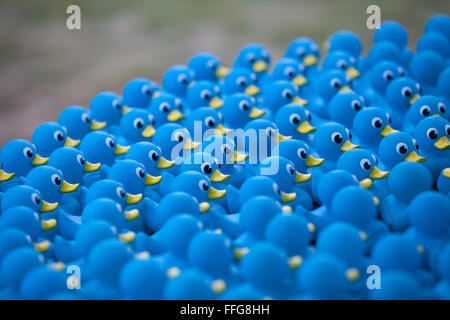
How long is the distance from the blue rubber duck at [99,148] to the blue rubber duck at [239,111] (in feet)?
1.37

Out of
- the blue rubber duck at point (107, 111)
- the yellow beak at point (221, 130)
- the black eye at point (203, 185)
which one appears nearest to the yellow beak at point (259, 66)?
the yellow beak at point (221, 130)

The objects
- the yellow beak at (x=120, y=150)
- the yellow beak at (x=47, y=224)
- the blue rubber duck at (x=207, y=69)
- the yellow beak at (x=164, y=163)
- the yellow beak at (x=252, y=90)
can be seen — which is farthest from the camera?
the blue rubber duck at (x=207, y=69)

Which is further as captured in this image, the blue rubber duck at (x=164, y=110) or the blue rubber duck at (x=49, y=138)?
the blue rubber duck at (x=164, y=110)

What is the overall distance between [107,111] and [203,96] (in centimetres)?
35

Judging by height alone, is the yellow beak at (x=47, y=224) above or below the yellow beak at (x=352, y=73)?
below

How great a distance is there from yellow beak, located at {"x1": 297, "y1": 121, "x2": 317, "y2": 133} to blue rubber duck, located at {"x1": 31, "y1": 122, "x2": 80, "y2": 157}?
775 mm

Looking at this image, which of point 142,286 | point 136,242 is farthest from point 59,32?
point 142,286

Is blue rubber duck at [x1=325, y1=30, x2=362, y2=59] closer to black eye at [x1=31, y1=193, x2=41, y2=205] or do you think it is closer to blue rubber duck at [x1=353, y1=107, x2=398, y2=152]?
blue rubber duck at [x1=353, y1=107, x2=398, y2=152]

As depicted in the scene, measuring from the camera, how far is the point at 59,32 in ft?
11.9

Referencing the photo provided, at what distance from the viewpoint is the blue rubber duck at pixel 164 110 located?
209 centimetres

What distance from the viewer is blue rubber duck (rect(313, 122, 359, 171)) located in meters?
1.78

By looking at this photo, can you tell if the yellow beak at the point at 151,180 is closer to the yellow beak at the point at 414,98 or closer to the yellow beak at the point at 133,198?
the yellow beak at the point at 133,198

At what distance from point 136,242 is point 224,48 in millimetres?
2097

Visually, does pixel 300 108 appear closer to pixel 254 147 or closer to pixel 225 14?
pixel 254 147
